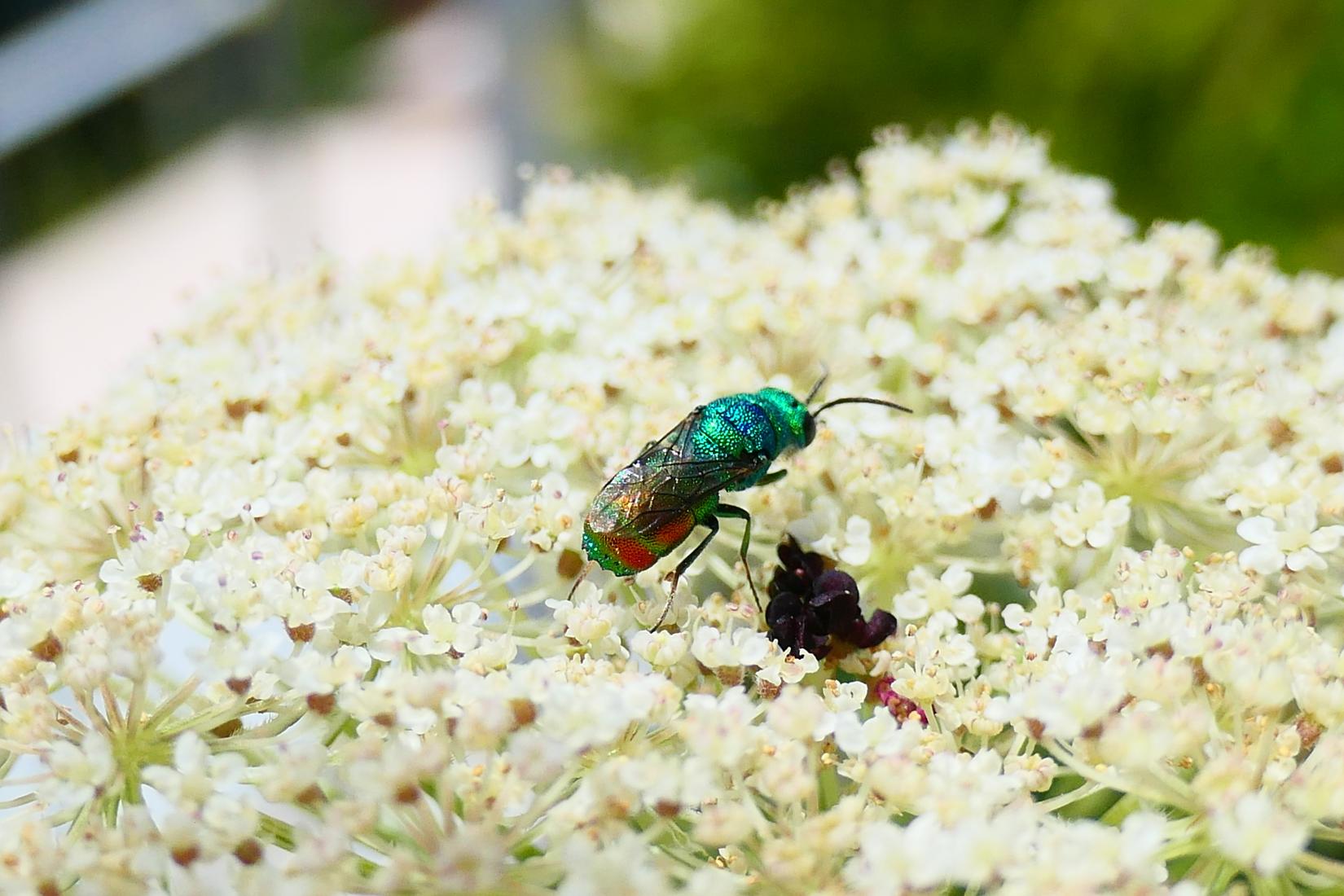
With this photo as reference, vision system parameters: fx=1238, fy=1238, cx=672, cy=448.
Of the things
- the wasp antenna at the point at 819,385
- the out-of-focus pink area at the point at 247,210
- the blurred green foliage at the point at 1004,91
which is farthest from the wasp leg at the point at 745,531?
the out-of-focus pink area at the point at 247,210

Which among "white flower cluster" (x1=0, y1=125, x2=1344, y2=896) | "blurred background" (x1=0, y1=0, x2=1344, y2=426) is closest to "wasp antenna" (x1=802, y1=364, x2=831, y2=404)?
"white flower cluster" (x1=0, y1=125, x2=1344, y2=896)

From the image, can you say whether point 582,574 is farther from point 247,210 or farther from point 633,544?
point 247,210

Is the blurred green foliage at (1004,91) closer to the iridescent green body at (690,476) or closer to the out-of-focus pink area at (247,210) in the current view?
the out-of-focus pink area at (247,210)

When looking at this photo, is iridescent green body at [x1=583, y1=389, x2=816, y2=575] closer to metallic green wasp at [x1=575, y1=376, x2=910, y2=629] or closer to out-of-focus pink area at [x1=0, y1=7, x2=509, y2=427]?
metallic green wasp at [x1=575, y1=376, x2=910, y2=629]

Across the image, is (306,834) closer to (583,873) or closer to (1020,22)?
(583,873)

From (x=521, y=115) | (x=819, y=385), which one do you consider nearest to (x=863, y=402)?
(x=819, y=385)

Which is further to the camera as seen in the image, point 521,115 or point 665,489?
point 521,115
